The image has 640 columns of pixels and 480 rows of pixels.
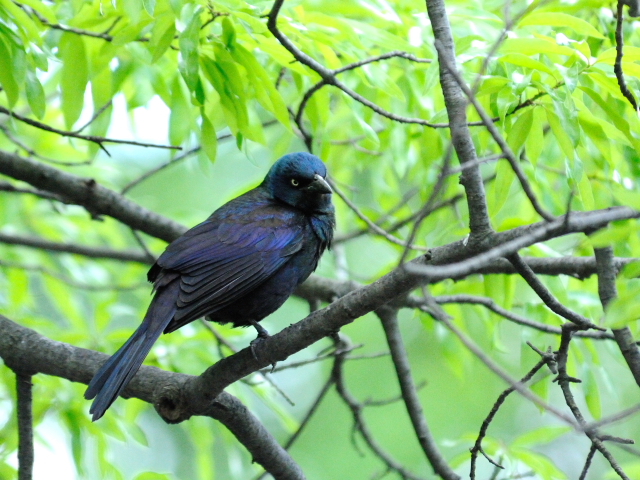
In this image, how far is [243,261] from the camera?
416cm

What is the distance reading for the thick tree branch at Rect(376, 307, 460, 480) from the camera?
401 cm

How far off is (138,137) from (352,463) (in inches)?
251

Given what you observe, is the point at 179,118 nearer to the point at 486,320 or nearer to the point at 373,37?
the point at 373,37

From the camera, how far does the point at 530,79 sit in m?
2.74

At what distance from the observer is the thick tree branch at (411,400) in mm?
4012

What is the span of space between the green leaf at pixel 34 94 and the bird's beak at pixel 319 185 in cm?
181

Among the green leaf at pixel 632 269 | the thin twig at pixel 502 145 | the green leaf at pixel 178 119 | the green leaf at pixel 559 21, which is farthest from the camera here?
the green leaf at pixel 178 119

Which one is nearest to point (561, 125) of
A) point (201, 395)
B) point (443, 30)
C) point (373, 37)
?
point (443, 30)

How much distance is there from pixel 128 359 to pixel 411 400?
5.92 ft

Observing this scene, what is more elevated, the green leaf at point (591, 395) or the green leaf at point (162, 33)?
the green leaf at point (162, 33)

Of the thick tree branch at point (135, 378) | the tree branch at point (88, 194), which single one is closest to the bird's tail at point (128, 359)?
the thick tree branch at point (135, 378)

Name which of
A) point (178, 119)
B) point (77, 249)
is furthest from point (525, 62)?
point (77, 249)

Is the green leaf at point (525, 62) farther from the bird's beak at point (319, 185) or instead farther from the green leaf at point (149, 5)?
the bird's beak at point (319, 185)

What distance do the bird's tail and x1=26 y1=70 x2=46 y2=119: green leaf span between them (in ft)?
3.74
